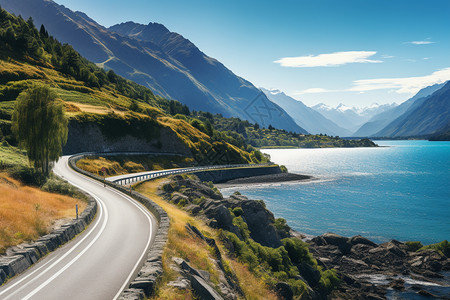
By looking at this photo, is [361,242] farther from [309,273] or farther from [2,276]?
[2,276]

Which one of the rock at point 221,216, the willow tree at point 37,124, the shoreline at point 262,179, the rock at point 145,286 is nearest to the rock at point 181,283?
the rock at point 145,286

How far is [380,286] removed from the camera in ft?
113

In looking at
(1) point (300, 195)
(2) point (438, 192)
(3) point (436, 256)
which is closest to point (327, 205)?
(1) point (300, 195)

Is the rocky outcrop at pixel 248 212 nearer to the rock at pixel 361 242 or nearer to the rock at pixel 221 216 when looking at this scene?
the rock at pixel 221 216

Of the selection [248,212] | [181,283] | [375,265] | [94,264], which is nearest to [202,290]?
[181,283]

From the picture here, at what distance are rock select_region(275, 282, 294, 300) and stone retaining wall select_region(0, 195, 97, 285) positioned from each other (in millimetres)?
14949

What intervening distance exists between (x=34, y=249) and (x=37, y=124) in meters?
27.7

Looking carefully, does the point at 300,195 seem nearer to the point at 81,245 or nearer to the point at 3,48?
the point at 81,245

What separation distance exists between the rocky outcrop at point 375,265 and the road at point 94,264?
2249 centimetres

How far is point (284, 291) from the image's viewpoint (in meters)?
23.5

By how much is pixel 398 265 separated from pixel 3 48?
15591 centimetres

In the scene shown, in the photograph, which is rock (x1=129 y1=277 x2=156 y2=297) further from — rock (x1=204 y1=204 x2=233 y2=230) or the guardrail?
the guardrail

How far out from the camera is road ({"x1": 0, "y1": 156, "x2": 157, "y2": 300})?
1243cm

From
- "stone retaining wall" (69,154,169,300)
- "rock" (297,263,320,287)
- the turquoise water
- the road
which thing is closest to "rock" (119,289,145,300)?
"stone retaining wall" (69,154,169,300)
